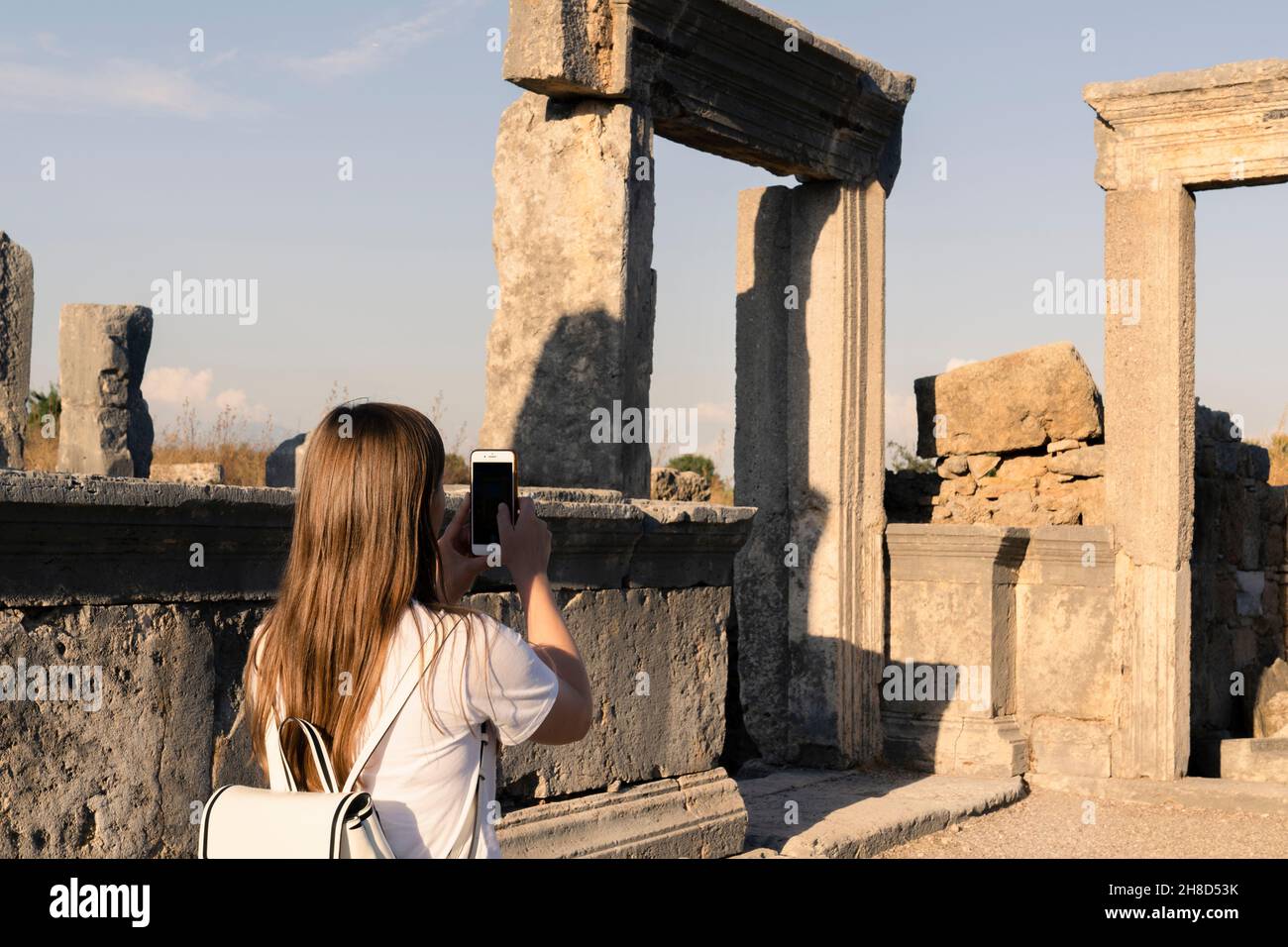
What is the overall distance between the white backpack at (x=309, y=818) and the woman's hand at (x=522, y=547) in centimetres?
28

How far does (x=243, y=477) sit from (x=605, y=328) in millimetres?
6568

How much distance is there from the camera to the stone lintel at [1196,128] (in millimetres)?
7871

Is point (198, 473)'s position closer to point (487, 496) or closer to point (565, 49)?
point (565, 49)

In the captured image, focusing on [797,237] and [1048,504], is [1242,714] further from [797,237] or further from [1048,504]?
[797,237]

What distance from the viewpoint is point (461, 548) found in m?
2.32

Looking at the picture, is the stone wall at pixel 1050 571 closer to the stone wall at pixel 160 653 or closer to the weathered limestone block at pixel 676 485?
the weathered limestone block at pixel 676 485

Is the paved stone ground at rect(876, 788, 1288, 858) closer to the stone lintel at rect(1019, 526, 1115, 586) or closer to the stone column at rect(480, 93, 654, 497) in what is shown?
the stone lintel at rect(1019, 526, 1115, 586)

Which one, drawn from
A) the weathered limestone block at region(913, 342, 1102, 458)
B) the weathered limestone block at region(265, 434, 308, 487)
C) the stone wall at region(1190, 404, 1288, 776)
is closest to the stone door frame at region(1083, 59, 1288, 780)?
the weathered limestone block at region(913, 342, 1102, 458)

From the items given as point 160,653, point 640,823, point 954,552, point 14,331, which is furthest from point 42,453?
point 160,653

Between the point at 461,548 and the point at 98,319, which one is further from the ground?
the point at 98,319

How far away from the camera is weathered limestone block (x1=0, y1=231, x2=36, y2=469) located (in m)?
8.55

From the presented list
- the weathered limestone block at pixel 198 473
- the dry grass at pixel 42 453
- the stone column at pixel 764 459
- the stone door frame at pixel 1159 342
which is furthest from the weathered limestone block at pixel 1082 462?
the dry grass at pixel 42 453
